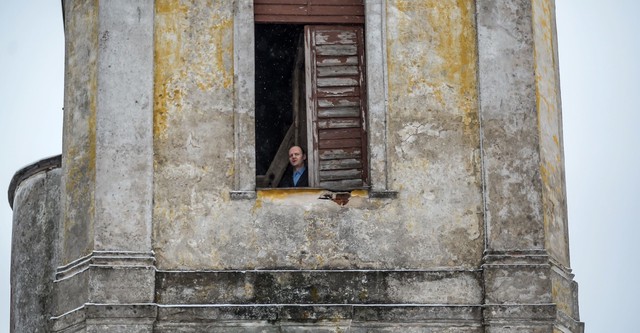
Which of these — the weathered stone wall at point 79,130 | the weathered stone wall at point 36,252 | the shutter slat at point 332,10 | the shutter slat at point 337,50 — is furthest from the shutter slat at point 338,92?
the weathered stone wall at point 36,252

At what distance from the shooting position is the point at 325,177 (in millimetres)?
18656

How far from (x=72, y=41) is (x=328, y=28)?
2.54 metres

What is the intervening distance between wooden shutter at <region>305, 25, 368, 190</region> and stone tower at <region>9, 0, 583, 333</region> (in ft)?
0.06

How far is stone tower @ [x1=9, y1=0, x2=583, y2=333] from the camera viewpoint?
57.9 feet

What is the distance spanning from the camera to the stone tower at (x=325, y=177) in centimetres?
1766

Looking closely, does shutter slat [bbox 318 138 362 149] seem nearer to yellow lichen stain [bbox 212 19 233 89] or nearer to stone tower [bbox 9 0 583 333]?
stone tower [bbox 9 0 583 333]

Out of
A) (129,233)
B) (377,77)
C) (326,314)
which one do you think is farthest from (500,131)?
(129,233)

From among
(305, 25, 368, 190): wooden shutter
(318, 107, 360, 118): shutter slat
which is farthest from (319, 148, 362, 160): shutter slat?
(318, 107, 360, 118): shutter slat

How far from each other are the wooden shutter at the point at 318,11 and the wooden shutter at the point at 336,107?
4.0 inches

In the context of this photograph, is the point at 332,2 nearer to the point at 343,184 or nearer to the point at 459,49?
the point at 459,49

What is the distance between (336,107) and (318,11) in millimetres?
985

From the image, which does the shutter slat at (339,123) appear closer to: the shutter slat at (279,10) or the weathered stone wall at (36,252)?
the shutter slat at (279,10)

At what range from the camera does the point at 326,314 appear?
1759 centimetres

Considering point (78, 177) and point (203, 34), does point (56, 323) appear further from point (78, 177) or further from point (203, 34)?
point (203, 34)
